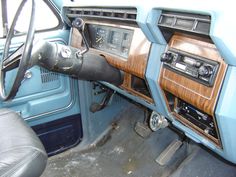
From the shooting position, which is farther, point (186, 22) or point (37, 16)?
point (37, 16)

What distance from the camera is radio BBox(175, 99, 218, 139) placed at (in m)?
1.20

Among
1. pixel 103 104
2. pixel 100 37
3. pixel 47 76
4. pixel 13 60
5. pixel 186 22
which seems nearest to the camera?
pixel 186 22

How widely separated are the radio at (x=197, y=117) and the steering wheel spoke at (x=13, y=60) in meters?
0.68

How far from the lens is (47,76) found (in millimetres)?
2012

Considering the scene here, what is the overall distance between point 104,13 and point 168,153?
3.06 feet

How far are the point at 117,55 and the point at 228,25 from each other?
0.77m

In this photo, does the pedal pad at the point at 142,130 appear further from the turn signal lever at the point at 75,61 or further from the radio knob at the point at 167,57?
the radio knob at the point at 167,57

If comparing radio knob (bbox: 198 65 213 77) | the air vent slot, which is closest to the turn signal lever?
the air vent slot

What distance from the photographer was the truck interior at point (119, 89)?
43.0 inches

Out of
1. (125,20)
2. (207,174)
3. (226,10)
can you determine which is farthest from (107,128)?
Result: (226,10)

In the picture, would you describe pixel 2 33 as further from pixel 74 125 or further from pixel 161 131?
pixel 161 131

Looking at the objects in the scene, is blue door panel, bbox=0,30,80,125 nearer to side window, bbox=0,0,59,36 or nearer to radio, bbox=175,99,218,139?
side window, bbox=0,0,59,36

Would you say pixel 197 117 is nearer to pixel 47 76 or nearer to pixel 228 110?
pixel 228 110

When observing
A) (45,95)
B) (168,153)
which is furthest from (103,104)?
(168,153)
